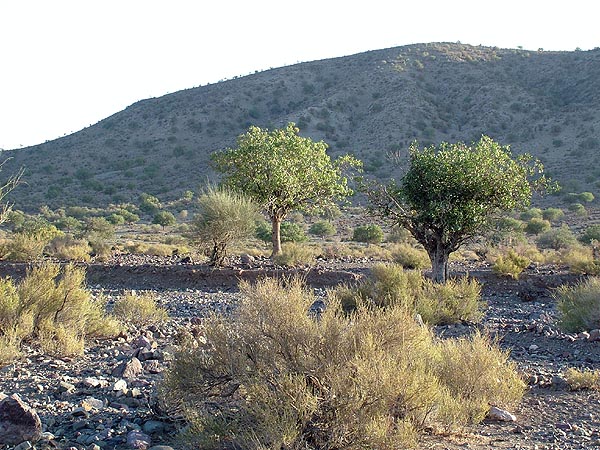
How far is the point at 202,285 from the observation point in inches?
874

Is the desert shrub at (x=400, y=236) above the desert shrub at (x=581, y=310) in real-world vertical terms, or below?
below

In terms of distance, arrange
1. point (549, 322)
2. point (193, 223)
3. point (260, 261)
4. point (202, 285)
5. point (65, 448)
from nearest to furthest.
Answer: point (65, 448) → point (549, 322) → point (202, 285) → point (193, 223) → point (260, 261)

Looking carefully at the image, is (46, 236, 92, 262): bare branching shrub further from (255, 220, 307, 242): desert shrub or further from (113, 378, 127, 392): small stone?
(113, 378, 127, 392): small stone

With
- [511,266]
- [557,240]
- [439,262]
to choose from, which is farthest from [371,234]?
[439,262]

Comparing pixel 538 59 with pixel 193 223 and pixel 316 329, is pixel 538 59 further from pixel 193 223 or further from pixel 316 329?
pixel 316 329

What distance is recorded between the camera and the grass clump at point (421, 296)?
45.2ft

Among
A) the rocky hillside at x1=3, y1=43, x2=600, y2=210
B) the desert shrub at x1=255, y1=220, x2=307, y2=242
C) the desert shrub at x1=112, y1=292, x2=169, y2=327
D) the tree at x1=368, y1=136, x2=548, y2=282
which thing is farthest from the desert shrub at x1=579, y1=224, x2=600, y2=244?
the desert shrub at x1=112, y1=292, x2=169, y2=327

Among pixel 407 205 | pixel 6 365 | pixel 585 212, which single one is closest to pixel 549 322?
pixel 407 205

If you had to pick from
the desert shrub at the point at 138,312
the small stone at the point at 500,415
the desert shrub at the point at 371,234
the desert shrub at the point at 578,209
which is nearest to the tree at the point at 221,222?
the desert shrub at the point at 138,312

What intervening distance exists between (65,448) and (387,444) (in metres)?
2.73

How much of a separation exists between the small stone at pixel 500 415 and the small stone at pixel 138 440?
3.53 m

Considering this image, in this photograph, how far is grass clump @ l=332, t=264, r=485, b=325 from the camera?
1377 cm

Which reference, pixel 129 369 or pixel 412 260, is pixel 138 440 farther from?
pixel 412 260

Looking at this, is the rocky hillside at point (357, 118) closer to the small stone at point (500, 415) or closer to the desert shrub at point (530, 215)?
the desert shrub at point (530, 215)
